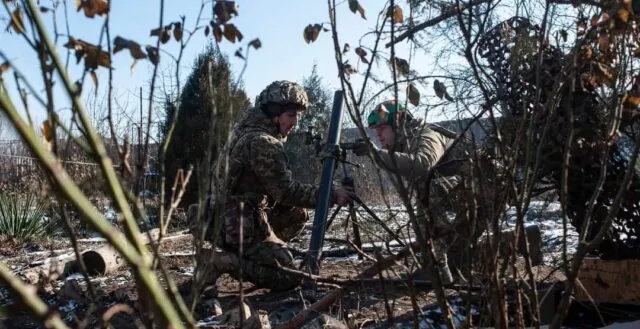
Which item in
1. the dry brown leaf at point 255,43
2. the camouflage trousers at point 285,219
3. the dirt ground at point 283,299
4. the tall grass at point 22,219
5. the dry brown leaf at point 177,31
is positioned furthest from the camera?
the tall grass at point 22,219

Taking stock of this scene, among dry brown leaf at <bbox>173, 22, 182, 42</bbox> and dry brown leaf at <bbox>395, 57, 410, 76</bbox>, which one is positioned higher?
dry brown leaf at <bbox>173, 22, 182, 42</bbox>

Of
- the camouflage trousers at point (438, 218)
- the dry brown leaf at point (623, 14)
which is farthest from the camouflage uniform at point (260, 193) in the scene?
the dry brown leaf at point (623, 14)

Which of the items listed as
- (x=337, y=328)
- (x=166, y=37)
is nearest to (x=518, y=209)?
(x=166, y=37)

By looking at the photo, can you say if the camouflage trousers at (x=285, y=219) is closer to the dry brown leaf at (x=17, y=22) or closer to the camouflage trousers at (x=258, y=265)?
the camouflage trousers at (x=258, y=265)

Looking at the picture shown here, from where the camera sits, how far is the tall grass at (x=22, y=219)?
8398 millimetres

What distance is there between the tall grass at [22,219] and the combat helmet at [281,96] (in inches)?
181

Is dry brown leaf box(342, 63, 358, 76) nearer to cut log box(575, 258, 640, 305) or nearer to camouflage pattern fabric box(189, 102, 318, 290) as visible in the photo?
cut log box(575, 258, 640, 305)

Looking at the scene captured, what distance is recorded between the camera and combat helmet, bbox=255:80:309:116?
186 inches

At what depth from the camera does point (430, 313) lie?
3.48 m

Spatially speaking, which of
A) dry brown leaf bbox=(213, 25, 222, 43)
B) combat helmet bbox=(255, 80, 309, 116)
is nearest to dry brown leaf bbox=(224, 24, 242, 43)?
dry brown leaf bbox=(213, 25, 222, 43)

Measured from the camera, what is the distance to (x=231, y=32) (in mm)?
1621

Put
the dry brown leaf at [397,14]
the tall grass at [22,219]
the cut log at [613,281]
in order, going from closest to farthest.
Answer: the dry brown leaf at [397,14] → the cut log at [613,281] → the tall grass at [22,219]

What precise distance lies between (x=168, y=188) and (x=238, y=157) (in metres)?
6.68

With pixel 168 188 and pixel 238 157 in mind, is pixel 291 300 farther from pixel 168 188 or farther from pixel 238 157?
pixel 168 188
